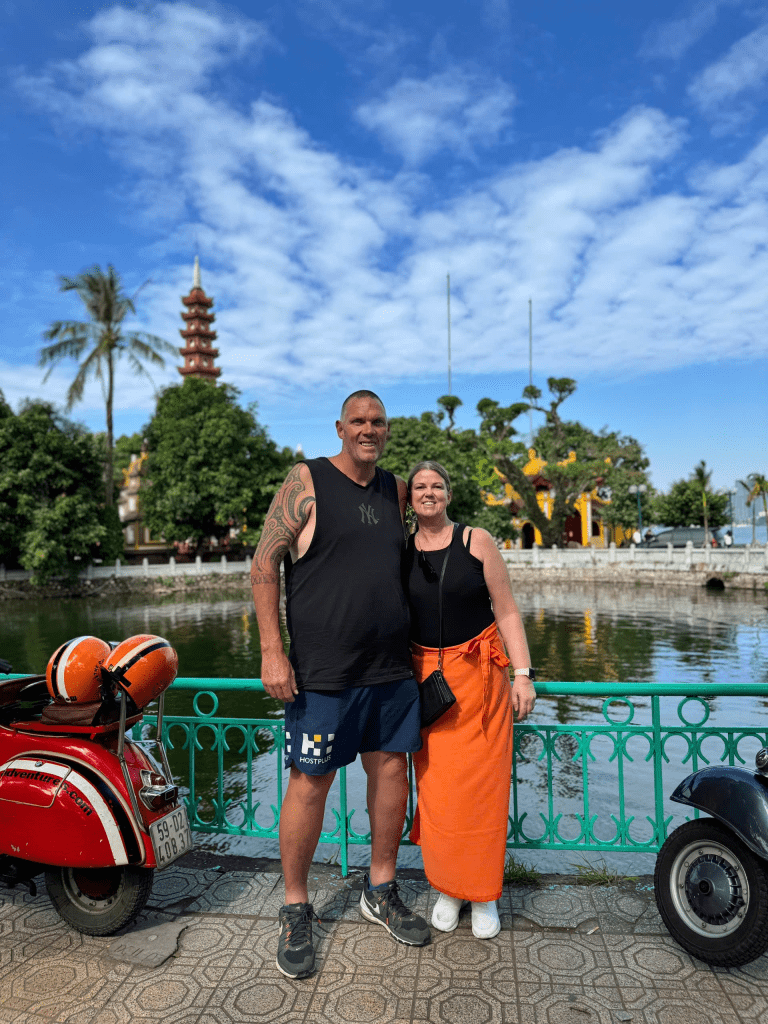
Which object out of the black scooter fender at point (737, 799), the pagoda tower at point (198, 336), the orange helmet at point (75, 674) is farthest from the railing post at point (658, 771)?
the pagoda tower at point (198, 336)

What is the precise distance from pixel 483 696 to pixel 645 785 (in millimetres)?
5505

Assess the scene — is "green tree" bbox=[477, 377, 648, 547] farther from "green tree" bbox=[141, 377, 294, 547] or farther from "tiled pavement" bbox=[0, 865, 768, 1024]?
"tiled pavement" bbox=[0, 865, 768, 1024]

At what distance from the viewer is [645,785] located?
7.18m

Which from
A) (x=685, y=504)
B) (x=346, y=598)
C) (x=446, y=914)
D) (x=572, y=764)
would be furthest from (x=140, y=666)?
(x=685, y=504)

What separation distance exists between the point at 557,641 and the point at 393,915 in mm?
15343

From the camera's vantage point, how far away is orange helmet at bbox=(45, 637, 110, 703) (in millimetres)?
2689

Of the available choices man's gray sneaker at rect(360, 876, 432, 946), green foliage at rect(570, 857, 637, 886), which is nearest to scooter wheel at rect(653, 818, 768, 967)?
green foliage at rect(570, 857, 637, 886)

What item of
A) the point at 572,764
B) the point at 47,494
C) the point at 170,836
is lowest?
the point at 572,764

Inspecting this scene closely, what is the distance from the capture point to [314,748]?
8.21ft

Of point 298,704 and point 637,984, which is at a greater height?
point 298,704

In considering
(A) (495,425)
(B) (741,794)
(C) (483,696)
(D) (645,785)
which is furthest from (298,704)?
(A) (495,425)

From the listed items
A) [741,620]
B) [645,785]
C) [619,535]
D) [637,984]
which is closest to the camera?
[637,984]

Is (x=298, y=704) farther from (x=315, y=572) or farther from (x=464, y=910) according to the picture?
(x=464, y=910)

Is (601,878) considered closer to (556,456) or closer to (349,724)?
(349,724)
